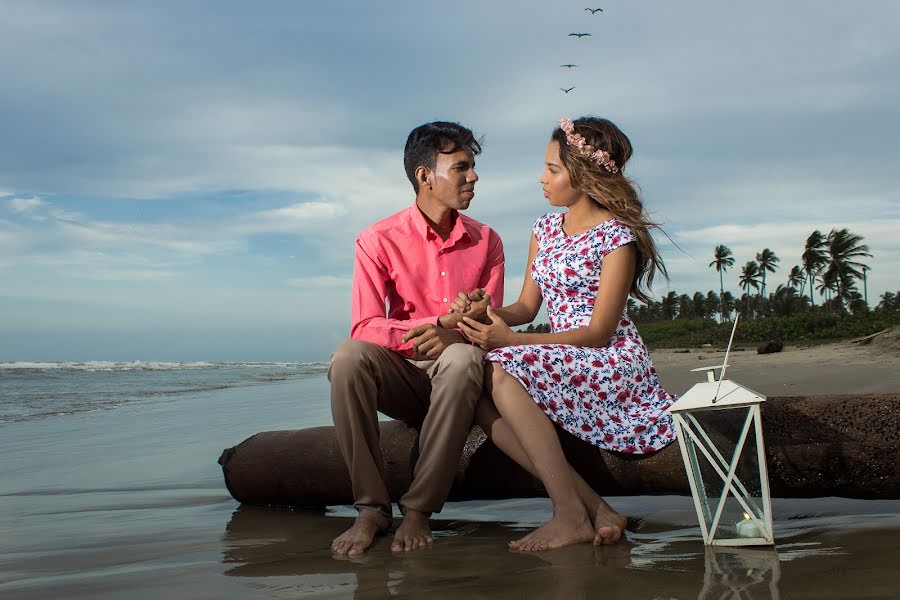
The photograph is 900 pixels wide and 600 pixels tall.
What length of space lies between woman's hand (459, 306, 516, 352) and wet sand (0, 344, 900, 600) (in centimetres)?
83

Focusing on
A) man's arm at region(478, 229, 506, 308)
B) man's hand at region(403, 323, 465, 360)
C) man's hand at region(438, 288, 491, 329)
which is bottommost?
man's hand at region(403, 323, 465, 360)

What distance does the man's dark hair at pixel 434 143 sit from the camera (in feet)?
14.0

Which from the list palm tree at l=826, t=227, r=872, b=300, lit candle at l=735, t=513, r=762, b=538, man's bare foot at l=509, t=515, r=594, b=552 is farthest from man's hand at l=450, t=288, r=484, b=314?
palm tree at l=826, t=227, r=872, b=300

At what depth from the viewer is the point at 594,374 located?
3555 mm

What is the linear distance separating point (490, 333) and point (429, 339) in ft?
0.91

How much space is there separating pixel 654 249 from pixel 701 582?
1.72 metres

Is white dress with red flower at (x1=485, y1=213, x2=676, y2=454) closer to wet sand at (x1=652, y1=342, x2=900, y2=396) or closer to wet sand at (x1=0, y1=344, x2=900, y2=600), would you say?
wet sand at (x1=0, y1=344, x2=900, y2=600)

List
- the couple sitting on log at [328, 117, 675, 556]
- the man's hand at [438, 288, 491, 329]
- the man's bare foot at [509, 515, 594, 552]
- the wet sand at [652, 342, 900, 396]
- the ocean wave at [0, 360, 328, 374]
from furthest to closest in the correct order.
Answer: the ocean wave at [0, 360, 328, 374]
the wet sand at [652, 342, 900, 396]
the man's hand at [438, 288, 491, 329]
the couple sitting on log at [328, 117, 675, 556]
the man's bare foot at [509, 515, 594, 552]

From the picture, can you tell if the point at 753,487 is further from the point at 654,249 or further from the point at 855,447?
the point at 654,249

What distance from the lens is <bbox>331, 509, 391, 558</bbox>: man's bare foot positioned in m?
3.25

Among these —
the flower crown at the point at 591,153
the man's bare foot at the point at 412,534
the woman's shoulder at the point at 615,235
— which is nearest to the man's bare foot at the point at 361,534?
the man's bare foot at the point at 412,534

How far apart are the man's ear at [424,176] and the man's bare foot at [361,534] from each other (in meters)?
1.73

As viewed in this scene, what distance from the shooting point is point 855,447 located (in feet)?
11.3

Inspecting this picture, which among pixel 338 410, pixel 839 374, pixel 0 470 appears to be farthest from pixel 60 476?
pixel 839 374
